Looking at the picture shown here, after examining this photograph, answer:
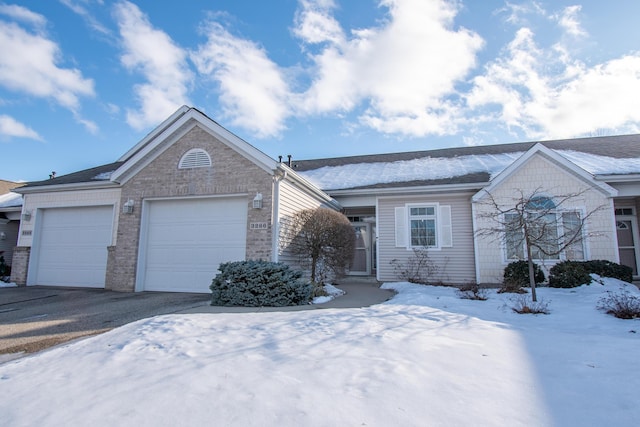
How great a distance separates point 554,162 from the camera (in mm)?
11055

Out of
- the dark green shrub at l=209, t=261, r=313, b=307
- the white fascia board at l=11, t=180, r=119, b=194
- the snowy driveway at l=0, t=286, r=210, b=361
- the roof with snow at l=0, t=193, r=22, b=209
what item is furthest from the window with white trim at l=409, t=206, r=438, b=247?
the roof with snow at l=0, t=193, r=22, b=209

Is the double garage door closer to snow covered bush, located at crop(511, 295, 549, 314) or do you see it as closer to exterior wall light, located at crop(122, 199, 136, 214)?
exterior wall light, located at crop(122, 199, 136, 214)

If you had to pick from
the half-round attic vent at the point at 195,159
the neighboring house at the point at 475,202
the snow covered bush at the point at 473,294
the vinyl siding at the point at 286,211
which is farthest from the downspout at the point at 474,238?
the half-round attic vent at the point at 195,159

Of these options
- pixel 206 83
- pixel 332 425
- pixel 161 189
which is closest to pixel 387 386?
pixel 332 425

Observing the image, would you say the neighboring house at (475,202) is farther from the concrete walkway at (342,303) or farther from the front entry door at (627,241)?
the concrete walkway at (342,303)

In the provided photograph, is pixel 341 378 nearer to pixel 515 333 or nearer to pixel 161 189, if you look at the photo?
pixel 515 333

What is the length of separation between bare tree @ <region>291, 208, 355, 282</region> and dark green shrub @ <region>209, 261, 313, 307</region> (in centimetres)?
232

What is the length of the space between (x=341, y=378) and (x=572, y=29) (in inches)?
397

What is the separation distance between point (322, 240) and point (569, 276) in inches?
252

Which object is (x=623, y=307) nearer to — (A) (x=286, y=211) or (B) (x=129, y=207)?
(A) (x=286, y=211)

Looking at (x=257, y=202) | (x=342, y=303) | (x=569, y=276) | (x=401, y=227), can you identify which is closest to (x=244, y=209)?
(x=257, y=202)

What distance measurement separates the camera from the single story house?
31.3 feet

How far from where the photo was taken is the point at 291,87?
12398 millimetres

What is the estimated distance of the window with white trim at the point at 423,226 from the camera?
38.8ft
